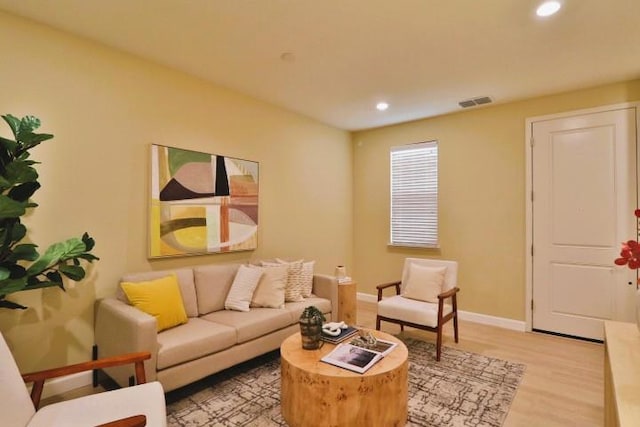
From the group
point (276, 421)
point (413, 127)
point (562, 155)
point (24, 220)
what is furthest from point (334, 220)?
point (24, 220)

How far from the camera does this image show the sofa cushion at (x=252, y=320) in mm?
2830

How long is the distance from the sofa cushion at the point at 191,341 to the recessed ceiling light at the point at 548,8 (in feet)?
10.5

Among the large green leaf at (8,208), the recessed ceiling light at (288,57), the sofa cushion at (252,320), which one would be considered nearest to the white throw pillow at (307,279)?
the sofa cushion at (252,320)

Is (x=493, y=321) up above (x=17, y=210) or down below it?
below

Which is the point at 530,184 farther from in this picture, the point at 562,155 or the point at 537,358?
the point at 537,358

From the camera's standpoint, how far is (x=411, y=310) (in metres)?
3.38

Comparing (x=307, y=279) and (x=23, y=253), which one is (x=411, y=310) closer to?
(x=307, y=279)

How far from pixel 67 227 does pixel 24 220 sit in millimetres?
259

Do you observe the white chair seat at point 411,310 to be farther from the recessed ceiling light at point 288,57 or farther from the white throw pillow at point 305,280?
the recessed ceiling light at point 288,57

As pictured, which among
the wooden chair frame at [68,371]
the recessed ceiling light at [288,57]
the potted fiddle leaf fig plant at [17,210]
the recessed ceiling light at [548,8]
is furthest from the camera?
the recessed ceiling light at [288,57]

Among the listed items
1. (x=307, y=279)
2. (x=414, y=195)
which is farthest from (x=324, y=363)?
(x=414, y=195)

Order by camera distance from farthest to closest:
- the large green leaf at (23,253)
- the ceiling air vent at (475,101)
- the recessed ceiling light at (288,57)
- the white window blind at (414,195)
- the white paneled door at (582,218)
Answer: the white window blind at (414,195) → the ceiling air vent at (475,101) → the white paneled door at (582,218) → the recessed ceiling light at (288,57) → the large green leaf at (23,253)

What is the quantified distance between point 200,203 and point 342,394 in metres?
2.27

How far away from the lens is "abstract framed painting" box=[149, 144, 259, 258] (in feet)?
10.2
